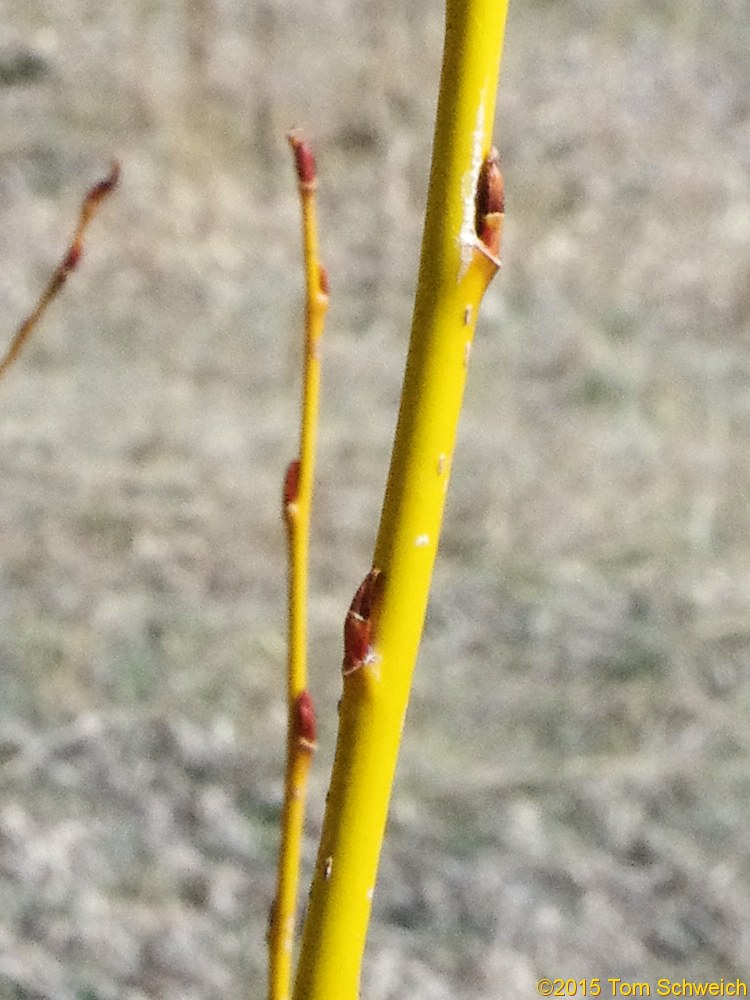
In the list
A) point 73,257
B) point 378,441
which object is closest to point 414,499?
point 73,257

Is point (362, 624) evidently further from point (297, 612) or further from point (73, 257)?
point (73, 257)

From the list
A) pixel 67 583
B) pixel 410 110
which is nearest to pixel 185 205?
pixel 410 110

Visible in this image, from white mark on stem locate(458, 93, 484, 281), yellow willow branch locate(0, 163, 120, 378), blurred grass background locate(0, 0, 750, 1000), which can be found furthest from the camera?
blurred grass background locate(0, 0, 750, 1000)

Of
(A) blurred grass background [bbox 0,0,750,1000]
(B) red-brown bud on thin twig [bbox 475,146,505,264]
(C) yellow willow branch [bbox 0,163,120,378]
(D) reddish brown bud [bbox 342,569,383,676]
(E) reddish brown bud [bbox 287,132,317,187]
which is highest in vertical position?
(A) blurred grass background [bbox 0,0,750,1000]

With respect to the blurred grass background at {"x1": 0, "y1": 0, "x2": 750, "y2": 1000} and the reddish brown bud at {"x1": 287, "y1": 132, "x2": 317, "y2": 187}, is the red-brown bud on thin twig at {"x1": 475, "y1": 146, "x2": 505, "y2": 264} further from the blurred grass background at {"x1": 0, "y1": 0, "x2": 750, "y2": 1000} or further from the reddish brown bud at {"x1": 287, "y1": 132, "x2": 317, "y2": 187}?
the blurred grass background at {"x1": 0, "y1": 0, "x2": 750, "y2": 1000}

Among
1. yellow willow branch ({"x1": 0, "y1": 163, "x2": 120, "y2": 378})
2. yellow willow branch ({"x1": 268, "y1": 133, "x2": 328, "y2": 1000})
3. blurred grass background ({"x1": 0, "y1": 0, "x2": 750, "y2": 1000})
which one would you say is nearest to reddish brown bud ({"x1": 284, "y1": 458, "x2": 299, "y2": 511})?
yellow willow branch ({"x1": 268, "y1": 133, "x2": 328, "y2": 1000})

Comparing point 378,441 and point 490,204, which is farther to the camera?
point 378,441
